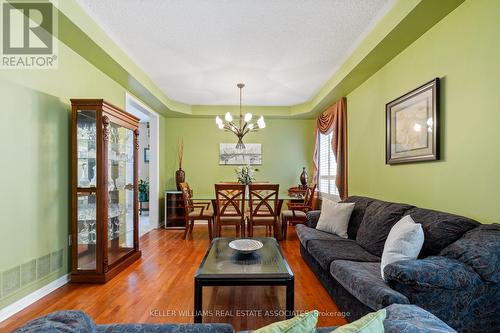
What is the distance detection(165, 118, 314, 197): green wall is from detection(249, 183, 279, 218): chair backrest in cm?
189

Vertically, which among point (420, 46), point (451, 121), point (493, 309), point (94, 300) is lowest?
point (94, 300)

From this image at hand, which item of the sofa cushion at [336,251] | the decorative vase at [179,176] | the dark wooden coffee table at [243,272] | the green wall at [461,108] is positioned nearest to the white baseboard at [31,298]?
the dark wooden coffee table at [243,272]

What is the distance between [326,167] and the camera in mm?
5617

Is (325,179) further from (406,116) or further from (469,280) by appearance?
(469,280)

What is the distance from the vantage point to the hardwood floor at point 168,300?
2.17 m

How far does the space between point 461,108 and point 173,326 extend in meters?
2.57

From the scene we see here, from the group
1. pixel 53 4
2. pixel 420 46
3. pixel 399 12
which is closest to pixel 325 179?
pixel 420 46

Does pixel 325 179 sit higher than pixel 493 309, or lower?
higher

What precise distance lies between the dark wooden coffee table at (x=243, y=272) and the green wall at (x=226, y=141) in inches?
153

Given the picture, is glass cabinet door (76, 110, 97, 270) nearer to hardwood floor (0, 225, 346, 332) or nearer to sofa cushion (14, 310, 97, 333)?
hardwood floor (0, 225, 346, 332)

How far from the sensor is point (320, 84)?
470cm

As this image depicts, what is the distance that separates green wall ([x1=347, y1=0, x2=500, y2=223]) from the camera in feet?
6.28

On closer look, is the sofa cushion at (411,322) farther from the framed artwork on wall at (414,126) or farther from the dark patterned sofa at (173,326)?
the framed artwork on wall at (414,126)

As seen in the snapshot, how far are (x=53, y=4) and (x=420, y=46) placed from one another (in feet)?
11.1
